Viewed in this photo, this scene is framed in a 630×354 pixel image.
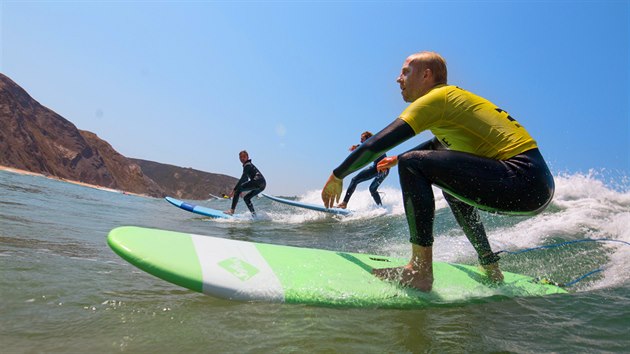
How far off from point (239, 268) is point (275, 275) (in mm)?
203

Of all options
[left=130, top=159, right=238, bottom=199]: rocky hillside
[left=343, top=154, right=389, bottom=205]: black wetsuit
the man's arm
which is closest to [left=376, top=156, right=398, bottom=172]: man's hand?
the man's arm

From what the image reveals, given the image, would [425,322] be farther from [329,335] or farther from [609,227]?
[609,227]

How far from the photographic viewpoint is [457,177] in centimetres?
228

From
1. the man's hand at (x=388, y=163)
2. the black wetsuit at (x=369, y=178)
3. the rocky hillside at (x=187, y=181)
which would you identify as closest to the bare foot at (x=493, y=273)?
the man's hand at (x=388, y=163)

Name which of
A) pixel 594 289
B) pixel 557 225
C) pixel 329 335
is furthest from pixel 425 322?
pixel 557 225

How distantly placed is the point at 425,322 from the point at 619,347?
0.80 m

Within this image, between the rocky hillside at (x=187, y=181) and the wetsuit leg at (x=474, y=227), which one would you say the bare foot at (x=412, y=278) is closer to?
the wetsuit leg at (x=474, y=227)

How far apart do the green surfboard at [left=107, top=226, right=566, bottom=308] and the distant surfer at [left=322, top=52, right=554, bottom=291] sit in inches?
7.5

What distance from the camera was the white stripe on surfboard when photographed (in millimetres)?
1954

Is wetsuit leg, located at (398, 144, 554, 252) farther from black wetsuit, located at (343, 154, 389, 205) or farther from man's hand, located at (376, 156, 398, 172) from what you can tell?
black wetsuit, located at (343, 154, 389, 205)

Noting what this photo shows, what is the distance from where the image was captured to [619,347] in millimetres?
1699

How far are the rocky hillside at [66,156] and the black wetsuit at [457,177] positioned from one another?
50983 mm

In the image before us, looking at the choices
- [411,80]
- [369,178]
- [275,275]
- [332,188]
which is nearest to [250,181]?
[369,178]

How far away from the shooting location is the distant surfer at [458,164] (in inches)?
88.3
